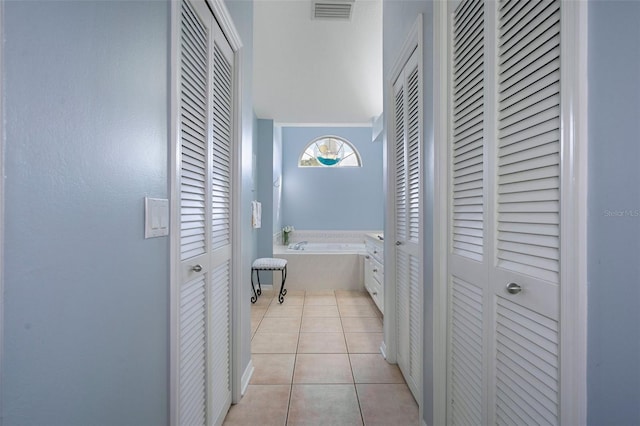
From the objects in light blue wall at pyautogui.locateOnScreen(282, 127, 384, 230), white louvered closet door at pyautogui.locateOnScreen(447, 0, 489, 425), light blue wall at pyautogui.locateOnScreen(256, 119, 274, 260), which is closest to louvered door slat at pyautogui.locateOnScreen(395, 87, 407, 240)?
white louvered closet door at pyautogui.locateOnScreen(447, 0, 489, 425)

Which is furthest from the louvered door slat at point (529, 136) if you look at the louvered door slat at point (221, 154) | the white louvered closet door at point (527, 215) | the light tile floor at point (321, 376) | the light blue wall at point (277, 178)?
the light blue wall at point (277, 178)

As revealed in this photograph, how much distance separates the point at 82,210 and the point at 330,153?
541 cm

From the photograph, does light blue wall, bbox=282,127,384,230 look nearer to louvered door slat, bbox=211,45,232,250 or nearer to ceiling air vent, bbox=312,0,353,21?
ceiling air vent, bbox=312,0,353,21

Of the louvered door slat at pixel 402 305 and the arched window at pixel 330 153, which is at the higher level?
the arched window at pixel 330 153

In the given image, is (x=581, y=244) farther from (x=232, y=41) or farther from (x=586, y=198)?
(x=232, y=41)

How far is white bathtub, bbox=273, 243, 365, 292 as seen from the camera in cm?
445

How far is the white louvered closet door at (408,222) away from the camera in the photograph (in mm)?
1758

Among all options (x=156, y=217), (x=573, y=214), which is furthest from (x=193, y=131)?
(x=573, y=214)

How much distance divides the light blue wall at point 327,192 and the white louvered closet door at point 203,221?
13.3 feet

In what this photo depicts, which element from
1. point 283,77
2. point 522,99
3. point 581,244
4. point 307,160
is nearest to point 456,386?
point 581,244

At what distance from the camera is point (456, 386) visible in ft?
4.23

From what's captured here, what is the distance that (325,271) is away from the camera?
4473 mm

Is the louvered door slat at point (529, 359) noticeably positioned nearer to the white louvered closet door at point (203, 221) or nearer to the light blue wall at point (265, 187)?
the white louvered closet door at point (203, 221)

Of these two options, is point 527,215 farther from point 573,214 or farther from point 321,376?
point 321,376
